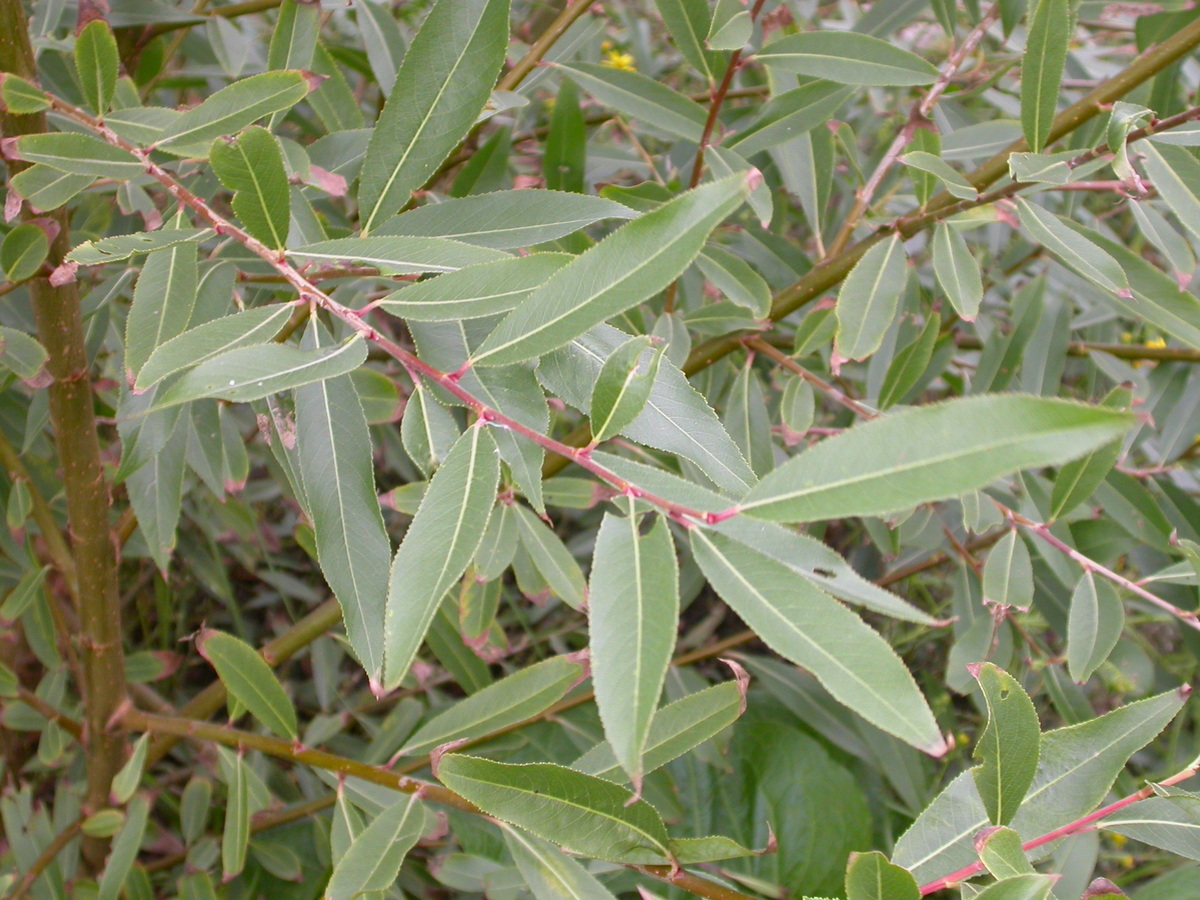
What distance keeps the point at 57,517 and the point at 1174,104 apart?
4.42ft

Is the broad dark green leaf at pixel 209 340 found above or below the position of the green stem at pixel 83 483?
above

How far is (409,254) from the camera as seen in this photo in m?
0.53

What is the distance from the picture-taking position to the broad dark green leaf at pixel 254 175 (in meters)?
0.53

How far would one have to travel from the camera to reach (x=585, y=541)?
1511mm

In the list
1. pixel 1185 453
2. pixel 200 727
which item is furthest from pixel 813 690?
pixel 200 727

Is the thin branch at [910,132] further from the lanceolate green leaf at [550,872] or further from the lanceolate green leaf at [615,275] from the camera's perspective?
the lanceolate green leaf at [550,872]

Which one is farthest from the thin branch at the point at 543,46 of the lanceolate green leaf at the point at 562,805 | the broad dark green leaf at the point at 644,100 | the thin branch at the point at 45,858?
the thin branch at the point at 45,858

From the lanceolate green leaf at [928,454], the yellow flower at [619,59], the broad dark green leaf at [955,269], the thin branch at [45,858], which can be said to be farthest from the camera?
the yellow flower at [619,59]

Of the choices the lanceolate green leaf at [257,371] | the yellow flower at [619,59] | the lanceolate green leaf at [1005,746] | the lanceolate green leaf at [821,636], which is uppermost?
the yellow flower at [619,59]

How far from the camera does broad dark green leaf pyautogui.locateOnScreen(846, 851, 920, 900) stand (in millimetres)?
466

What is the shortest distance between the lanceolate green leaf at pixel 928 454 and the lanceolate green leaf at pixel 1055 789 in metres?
0.29

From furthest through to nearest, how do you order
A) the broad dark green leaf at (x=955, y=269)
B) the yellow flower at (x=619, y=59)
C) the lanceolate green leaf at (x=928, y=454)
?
the yellow flower at (x=619, y=59)
the broad dark green leaf at (x=955, y=269)
the lanceolate green leaf at (x=928, y=454)

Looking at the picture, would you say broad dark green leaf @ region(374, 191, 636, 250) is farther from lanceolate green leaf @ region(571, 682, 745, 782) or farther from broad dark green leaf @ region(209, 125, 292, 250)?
lanceolate green leaf @ region(571, 682, 745, 782)

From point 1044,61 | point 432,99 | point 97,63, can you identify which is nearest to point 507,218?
point 432,99
